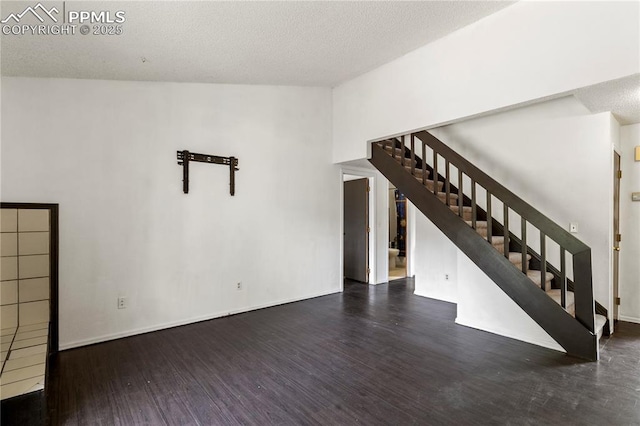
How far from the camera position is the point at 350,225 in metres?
6.64

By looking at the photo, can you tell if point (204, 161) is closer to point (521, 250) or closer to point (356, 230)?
point (356, 230)

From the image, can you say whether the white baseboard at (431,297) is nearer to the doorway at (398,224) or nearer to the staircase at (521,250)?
the staircase at (521,250)

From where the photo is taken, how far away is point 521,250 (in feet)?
12.0

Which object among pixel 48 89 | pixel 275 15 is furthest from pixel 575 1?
pixel 48 89

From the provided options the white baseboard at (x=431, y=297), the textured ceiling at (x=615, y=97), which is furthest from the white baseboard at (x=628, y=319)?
the textured ceiling at (x=615, y=97)

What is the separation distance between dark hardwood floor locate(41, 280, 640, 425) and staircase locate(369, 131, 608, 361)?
316 millimetres

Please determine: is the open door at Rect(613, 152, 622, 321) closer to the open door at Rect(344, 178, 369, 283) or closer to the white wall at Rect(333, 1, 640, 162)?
the white wall at Rect(333, 1, 640, 162)

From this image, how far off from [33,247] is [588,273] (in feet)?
17.0

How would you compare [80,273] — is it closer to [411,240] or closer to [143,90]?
[143,90]

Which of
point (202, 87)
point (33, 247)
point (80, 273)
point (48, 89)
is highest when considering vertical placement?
point (202, 87)

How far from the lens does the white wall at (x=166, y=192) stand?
319 centimetres

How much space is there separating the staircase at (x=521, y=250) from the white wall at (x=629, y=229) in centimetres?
83

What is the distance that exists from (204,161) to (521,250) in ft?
13.2

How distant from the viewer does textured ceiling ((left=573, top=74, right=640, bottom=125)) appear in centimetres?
267
